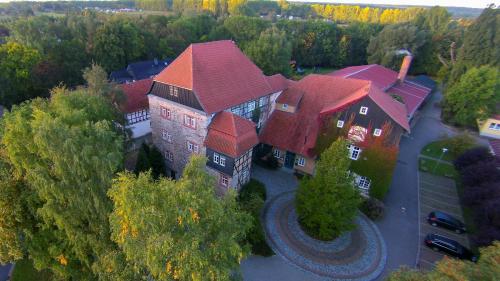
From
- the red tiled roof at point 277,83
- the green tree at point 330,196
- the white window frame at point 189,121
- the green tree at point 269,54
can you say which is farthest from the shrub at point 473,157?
the green tree at point 269,54

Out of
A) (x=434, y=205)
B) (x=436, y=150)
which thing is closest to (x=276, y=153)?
Result: (x=434, y=205)

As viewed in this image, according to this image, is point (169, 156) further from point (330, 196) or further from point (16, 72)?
point (16, 72)

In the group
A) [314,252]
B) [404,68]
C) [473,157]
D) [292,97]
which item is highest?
[404,68]

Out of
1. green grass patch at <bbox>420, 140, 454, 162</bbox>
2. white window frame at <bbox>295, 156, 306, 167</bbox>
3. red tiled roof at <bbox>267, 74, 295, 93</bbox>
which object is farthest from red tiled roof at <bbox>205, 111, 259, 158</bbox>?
green grass patch at <bbox>420, 140, 454, 162</bbox>

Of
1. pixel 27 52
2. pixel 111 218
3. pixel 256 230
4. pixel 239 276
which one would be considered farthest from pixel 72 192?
pixel 27 52

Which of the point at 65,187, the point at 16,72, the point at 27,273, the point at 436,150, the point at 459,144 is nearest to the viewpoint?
the point at 65,187

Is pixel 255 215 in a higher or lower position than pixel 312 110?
lower
